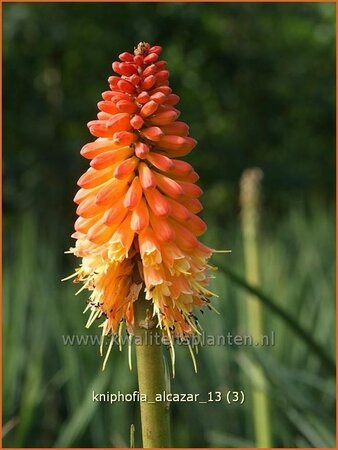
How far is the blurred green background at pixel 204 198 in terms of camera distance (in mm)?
3582

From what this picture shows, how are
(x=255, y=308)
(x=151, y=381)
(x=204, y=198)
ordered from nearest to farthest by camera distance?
(x=151, y=381) < (x=255, y=308) < (x=204, y=198)

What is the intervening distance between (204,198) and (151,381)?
38.5 feet

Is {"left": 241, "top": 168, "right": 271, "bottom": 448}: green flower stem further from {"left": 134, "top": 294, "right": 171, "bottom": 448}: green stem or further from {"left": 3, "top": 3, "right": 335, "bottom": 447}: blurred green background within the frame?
{"left": 134, "top": 294, "right": 171, "bottom": 448}: green stem

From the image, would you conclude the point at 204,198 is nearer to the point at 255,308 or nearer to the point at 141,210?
the point at 255,308

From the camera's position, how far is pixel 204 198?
13.0 meters

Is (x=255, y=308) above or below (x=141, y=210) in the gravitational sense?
below

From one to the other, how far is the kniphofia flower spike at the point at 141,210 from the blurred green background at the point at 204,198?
0.81m

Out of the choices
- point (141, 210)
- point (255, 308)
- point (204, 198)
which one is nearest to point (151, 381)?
point (141, 210)

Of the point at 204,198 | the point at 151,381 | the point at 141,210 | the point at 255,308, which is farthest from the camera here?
the point at 204,198

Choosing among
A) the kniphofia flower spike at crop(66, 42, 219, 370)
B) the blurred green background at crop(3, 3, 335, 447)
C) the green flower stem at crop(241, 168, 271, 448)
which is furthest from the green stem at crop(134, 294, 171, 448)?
the green flower stem at crop(241, 168, 271, 448)

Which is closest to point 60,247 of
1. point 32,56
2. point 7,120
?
point 7,120

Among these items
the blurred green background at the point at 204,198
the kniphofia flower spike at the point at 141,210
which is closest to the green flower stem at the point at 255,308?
the blurred green background at the point at 204,198

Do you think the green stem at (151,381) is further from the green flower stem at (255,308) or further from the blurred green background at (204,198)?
the green flower stem at (255,308)

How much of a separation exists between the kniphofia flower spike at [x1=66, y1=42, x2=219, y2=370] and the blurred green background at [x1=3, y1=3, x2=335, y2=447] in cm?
81
